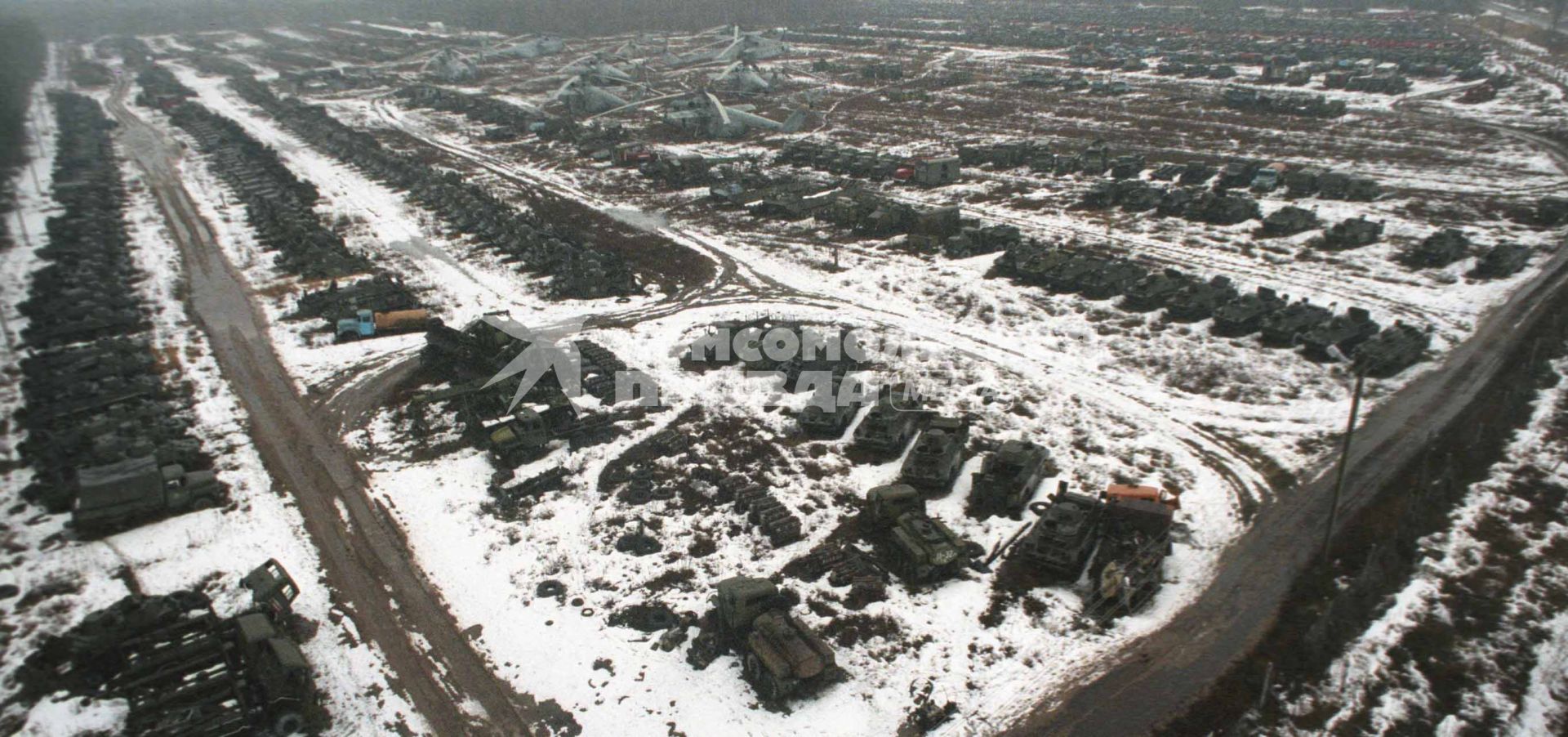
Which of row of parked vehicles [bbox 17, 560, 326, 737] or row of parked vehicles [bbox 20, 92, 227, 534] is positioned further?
row of parked vehicles [bbox 20, 92, 227, 534]

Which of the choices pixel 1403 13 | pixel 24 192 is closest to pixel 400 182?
pixel 24 192

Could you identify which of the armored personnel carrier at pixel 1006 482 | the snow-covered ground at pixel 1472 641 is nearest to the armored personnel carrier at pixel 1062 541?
the armored personnel carrier at pixel 1006 482

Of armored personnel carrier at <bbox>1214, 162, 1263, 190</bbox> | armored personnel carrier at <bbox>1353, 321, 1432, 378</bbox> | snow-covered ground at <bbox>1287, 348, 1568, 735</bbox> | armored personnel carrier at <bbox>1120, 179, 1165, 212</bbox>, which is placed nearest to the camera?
snow-covered ground at <bbox>1287, 348, 1568, 735</bbox>

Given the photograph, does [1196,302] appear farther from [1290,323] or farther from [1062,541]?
[1062,541]

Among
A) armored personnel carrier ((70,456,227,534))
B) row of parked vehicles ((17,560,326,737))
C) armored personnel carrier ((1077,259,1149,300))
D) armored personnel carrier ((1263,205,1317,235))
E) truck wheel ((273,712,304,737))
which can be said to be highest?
armored personnel carrier ((1263,205,1317,235))

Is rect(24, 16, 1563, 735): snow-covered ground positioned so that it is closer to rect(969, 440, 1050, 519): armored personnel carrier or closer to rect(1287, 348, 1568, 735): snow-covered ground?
rect(969, 440, 1050, 519): armored personnel carrier

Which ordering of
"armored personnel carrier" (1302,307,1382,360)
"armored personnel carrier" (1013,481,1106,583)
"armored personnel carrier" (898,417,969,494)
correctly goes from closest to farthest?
"armored personnel carrier" (1013,481,1106,583)
"armored personnel carrier" (898,417,969,494)
"armored personnel carrier" (1302,307,1382,360)

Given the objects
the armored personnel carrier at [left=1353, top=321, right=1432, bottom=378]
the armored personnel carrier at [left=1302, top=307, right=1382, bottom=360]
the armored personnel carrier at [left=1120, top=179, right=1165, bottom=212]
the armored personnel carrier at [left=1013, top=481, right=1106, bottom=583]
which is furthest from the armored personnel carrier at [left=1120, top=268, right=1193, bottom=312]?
the armored personnel carrier at [left=1013, top=481, right=1106, bottom=583]
